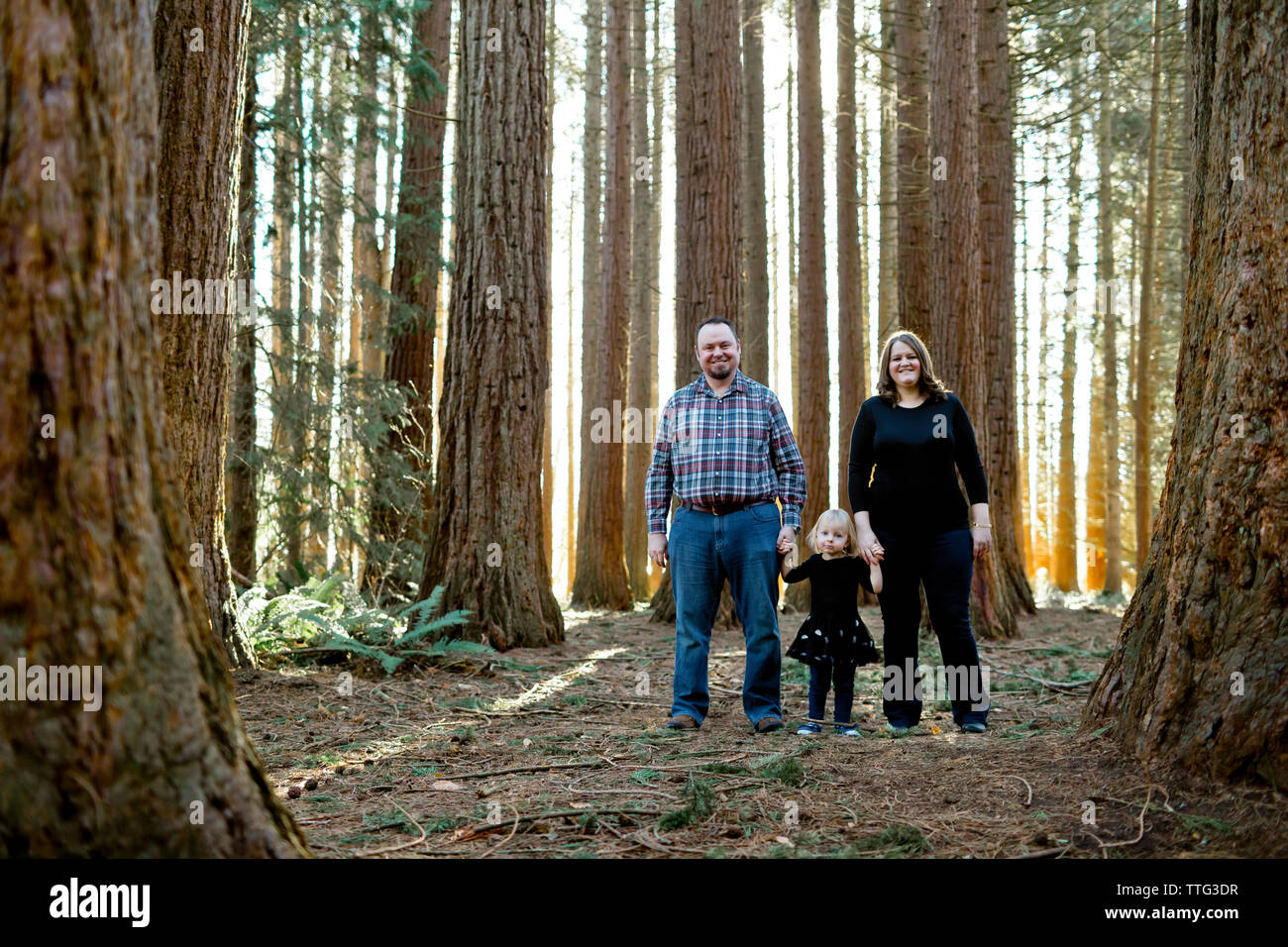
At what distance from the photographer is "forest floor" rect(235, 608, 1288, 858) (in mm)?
3166

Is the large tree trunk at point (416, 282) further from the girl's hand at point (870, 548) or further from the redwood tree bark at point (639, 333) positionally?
the girl's hand at point (870, 548)

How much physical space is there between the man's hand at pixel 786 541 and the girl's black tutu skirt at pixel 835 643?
438 mm

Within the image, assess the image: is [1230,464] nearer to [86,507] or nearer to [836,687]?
→ [836,687]

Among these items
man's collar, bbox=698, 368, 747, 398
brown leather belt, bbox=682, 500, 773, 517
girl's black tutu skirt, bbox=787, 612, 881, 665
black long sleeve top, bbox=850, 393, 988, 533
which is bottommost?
girl's black tutu skirt, bbox=787, 612, 881, 665

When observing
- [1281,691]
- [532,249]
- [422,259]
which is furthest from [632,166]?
[1281,691]

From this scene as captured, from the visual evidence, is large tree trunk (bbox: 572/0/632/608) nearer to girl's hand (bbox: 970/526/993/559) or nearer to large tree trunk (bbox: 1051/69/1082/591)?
girl's hand (bbox: 970/526/993/559)

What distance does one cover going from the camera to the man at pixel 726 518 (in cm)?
527

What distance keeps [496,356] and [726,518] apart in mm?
3493

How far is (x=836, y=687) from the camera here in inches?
213

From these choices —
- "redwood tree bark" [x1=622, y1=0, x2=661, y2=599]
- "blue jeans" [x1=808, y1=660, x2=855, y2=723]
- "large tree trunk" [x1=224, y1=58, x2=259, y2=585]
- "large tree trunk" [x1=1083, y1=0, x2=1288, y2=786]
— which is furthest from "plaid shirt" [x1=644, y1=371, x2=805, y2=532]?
"redwood tree bark" [x1=622, y1=0, x2=661, y2=599]

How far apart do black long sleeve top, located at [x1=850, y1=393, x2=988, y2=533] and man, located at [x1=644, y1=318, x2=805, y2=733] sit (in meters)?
0.41

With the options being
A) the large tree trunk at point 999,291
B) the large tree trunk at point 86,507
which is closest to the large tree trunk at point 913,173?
the large tree trunk at point 999,291

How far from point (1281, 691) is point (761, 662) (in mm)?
2640
